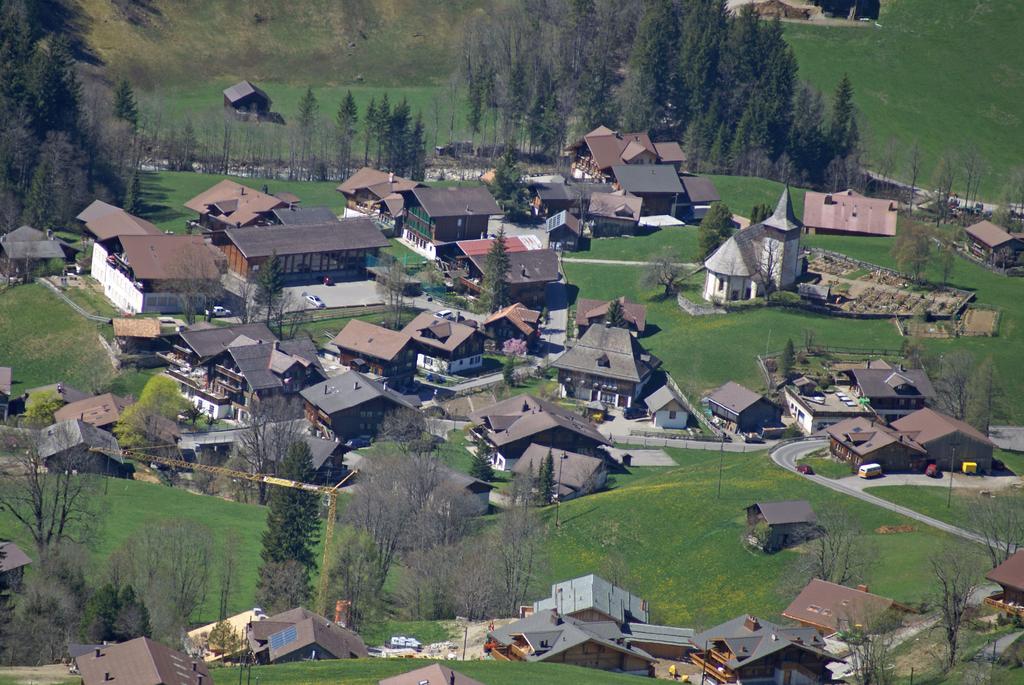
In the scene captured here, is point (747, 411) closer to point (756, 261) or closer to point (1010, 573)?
point (756, 261)

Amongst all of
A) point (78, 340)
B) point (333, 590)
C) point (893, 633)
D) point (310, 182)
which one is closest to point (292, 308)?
point (78, 340)

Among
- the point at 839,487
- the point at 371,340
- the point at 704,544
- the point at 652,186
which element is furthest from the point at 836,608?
the point at 652,186

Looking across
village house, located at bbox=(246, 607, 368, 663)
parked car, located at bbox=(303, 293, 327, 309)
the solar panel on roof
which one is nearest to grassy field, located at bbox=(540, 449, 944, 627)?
village house, located at bbox=(246, 607, 368, 663)

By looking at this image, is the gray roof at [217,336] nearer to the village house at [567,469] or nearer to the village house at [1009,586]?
the village house at [567,469]

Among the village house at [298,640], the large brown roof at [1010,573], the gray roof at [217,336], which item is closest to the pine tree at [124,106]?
the gray roof at [217,336]

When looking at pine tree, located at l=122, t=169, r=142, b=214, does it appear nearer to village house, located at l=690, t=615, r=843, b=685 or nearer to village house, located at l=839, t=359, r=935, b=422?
village house, located at l=839, t=359, r=935, b=422

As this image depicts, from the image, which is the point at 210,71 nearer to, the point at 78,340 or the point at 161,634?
the point at 78,340
